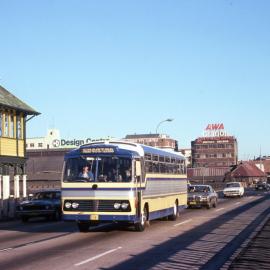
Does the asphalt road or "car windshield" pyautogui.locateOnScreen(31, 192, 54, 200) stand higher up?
"car windshield" pyautogui.locateOnScreen(31, 192, 54, 200)

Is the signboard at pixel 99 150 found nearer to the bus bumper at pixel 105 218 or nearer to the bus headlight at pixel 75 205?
the bus headlight at pixel 75 205

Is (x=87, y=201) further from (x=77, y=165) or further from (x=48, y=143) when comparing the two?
(x=48, y=143)

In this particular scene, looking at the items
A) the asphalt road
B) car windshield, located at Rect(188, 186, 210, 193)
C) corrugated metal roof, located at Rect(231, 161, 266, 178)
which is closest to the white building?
corrugated metal roof, located at Rect(231, 161, 266, 178)

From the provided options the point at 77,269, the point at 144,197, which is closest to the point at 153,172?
the point at 144,197

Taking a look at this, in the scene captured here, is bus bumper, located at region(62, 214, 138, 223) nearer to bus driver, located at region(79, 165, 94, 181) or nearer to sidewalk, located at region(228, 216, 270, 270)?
bus driver, located at region(79, 165, 94, 181)

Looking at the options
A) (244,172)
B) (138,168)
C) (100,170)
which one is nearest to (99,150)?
(100,170)

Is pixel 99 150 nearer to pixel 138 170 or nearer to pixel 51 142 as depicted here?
pixel 138 170

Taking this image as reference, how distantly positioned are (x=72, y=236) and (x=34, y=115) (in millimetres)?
18579

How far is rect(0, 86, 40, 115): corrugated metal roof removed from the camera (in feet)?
107

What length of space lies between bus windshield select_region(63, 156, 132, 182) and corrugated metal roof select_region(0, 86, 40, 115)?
45.5 ft

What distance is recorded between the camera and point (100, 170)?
18.8 meters

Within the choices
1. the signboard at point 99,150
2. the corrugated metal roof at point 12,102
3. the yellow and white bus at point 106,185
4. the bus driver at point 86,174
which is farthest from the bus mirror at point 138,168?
the corrugated metal roof at point 12,102

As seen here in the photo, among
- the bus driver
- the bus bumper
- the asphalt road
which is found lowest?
the asphalt road

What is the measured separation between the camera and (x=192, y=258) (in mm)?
12961
